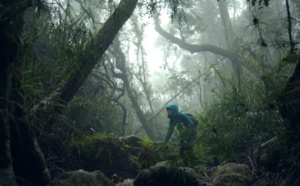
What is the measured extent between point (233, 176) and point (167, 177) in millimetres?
1100

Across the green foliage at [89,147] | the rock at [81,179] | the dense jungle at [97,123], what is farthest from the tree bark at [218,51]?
the rock at [81,179]

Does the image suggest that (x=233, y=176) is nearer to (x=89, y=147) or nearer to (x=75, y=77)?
(x=89, y=147)

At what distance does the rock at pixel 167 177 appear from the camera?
10.6 feet

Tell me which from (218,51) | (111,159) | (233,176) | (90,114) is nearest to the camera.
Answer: (233,176)

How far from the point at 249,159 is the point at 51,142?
356cm

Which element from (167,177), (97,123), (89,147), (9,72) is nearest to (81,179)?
(167,177)

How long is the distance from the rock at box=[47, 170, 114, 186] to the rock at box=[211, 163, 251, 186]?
1693 mm

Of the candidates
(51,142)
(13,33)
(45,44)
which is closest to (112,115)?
(45,44)

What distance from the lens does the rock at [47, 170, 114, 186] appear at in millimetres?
3201

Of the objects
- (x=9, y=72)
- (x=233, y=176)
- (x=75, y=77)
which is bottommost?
(x=233, y=176)

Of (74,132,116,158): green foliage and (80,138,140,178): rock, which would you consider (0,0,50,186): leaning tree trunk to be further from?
(80,138,140,178): rock

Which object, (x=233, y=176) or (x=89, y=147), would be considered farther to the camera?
(x=89, y=147)

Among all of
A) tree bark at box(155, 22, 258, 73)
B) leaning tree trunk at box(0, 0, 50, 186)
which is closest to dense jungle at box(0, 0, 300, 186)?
leaning tree trunk at box(0, 0, 50, 186)

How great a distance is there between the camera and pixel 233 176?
3.67 meters
